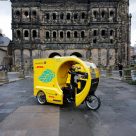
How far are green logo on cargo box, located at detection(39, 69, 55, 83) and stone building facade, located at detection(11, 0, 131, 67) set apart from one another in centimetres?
4575

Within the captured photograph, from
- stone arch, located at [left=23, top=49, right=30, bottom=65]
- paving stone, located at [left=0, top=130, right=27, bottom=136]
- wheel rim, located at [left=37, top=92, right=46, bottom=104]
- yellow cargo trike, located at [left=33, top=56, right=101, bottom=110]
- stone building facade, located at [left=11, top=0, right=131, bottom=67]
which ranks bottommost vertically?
paving stone, located at [left=0, top=130, right=27, bottom=136]

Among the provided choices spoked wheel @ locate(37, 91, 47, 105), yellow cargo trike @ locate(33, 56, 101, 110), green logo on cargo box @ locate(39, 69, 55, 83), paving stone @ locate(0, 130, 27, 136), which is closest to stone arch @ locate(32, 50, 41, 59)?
yellow cargo trike @ locate(33, 56, 101, 110)

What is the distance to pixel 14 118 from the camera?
8.03 m

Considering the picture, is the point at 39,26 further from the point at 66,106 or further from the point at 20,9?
the point at 66,106

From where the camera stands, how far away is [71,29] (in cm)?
5766

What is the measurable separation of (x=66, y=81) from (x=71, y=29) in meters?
47.7

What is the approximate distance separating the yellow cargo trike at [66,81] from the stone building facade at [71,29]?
1802 inches

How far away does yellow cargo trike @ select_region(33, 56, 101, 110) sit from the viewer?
9.36m

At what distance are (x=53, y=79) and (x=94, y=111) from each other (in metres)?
2.26

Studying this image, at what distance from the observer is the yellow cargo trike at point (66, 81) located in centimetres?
936

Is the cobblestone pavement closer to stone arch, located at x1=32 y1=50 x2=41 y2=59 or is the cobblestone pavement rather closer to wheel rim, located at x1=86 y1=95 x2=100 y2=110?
wheel rim, located at x1=86 y1=95 x2=100 y2=110

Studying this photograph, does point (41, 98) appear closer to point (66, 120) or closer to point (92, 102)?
point (92, 102)

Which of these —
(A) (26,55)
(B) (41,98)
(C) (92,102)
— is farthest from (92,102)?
(A) (26,55)

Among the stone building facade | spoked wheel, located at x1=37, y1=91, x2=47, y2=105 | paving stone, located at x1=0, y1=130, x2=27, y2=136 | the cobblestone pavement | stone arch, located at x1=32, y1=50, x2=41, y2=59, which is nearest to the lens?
paving stone, located at x1=0, y1=130, x2=27, y2=136
